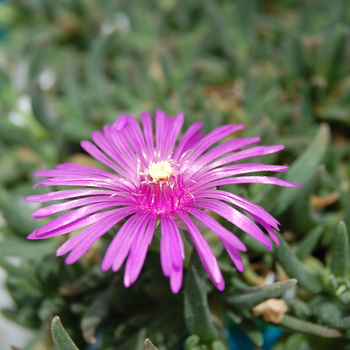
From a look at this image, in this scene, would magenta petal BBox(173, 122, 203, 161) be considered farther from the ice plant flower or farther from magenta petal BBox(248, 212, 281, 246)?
magenta petal BBox(248, 212, 281, 246)

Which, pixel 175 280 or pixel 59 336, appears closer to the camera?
pixel 175 280

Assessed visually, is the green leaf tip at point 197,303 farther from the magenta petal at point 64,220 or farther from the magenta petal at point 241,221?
the magenta petal at point 64,220

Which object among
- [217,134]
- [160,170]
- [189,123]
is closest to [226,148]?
[217,134]

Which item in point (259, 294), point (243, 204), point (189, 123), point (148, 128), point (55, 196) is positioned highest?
point (189, 123)

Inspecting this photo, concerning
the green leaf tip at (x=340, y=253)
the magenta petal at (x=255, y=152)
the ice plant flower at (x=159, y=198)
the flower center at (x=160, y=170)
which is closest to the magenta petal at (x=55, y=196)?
the ice plant flower at (x=159, y=198)

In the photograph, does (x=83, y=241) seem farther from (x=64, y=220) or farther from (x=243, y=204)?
(x=243, y=204)

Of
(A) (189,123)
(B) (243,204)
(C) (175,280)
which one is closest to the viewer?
(C) (175,280)

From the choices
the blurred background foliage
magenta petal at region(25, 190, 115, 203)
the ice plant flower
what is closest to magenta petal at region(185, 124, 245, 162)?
the ice plant flower

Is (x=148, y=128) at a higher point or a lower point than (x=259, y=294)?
higher
